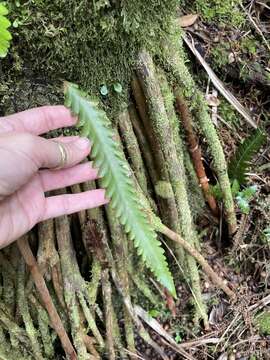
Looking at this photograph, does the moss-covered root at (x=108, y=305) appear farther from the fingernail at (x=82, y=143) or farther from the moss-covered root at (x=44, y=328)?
Result: the fingernail at (x=82, y=143)

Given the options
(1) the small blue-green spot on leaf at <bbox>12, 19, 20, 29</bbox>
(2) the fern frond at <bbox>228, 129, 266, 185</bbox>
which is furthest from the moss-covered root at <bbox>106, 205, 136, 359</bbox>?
(1) the small blue-green spot on leaf at <bbox>12, 19, 20, 29</bbox>

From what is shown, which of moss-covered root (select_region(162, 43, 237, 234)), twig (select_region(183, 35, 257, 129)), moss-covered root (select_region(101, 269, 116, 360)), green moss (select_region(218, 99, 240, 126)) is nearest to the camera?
moss-covered root (select_region(162, 43, 237, 234))

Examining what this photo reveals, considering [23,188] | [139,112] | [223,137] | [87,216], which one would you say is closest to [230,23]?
[223,137]

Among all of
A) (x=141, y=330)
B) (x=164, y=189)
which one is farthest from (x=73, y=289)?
(x=164, y=189)

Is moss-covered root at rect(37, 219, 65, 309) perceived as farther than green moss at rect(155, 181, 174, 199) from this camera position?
No

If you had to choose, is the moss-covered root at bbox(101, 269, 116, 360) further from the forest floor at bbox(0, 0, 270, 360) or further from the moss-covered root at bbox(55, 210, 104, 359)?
the forest floor at bbox(0, 0, 270, 360)

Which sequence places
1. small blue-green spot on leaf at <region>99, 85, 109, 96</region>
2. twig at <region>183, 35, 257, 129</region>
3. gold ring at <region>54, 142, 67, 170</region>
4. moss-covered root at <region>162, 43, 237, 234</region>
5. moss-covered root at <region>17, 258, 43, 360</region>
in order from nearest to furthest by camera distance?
gold ring at <region>54, 142, 67, 170</region> < small blue-green spot on leaf at <region>99, 85, 109, 96</region> < moss-covered root at <region>162, 43, 237, 234</region> < moss-covered root at <region>17, 258, 43, 360</region> < twig at <region>183, 35, 257, 129</region>

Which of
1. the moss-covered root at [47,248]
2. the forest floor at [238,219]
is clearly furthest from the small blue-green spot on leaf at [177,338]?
the moss-covered root at [47,248]
